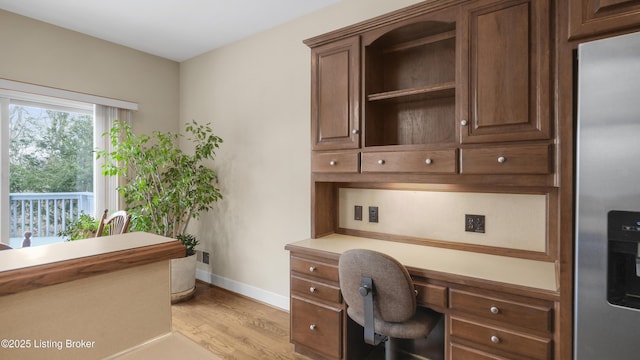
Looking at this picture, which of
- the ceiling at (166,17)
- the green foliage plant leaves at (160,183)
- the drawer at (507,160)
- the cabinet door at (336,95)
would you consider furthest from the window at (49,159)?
the drawer at (507,160)

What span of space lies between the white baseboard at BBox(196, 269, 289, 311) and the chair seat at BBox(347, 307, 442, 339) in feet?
4.95

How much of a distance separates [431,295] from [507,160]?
796mm

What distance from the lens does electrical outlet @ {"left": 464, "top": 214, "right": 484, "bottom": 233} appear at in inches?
79.9

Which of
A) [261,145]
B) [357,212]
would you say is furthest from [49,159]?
[357,212]

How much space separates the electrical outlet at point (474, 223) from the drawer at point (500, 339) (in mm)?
664

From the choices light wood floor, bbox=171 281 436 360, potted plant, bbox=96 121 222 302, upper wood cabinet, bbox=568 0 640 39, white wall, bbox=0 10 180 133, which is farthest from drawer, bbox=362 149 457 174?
white wall, bbox=0 10 180 133

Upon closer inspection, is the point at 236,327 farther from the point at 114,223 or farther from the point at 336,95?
the point at 336,95

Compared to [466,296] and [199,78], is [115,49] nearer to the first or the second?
[199,78]

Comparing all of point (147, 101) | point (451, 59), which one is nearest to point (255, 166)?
point (147, 101)

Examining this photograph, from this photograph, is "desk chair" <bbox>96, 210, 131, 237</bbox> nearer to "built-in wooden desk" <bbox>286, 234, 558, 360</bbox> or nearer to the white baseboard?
the white baseboard

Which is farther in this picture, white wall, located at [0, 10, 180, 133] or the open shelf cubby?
white wall, located at [0, 10, 180, 133]

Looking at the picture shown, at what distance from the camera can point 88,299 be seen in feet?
2.41

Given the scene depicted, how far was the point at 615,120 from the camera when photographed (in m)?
1.16

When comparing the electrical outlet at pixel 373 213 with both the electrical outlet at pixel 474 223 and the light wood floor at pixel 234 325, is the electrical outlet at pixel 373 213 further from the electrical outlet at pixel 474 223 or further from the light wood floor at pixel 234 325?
the light wood floor at pixel 234 325
